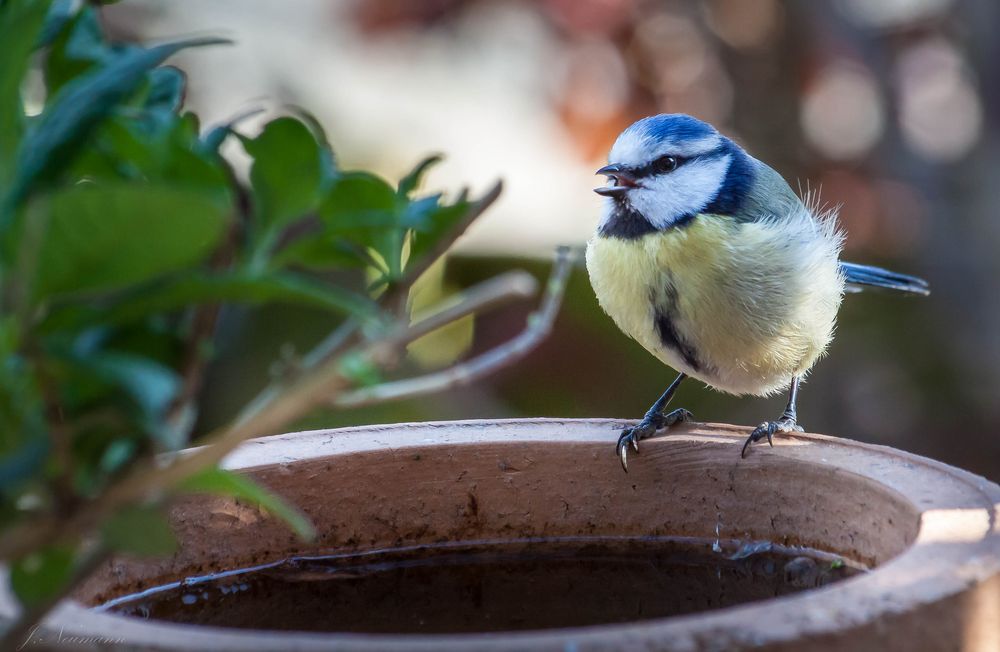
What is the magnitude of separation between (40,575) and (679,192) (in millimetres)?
1298

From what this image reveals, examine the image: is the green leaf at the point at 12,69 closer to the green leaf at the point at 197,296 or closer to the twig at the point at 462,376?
the green leaf at the point at 197,296

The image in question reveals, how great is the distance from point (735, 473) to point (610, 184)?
681 mm

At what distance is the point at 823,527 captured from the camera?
1.22 metres

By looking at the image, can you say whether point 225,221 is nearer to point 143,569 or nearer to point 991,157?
point 143,569

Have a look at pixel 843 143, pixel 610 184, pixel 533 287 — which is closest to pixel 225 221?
pixel 533 287

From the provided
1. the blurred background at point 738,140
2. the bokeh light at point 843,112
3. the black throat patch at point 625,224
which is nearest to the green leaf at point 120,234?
the black throat patch at point 625,224

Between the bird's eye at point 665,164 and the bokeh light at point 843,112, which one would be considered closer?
the bird's eye at point 665,164

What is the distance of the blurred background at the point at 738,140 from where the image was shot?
3.13 m

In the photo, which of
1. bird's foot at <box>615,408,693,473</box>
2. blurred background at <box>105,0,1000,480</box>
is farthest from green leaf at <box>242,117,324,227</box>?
blurred background at <box>105,0,1000,480</box>

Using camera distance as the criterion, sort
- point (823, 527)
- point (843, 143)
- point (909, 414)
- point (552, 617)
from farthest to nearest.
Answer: point (909, 414)
point (843, 143)
point (823, 527)
point (552, 617)

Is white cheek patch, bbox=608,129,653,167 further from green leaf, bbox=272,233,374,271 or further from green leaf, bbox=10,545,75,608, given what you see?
green leaf, bbox=10,545,75,608

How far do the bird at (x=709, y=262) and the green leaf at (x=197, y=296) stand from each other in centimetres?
107

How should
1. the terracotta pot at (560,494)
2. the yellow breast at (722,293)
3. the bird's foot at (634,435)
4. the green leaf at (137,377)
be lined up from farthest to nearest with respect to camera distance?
the yellow breast at (722,293), the bird's foot at (634,435), the terracotta pot at (560,494), the green leaf at (137,377)

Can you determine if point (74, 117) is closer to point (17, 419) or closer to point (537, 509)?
point (17, 419)
